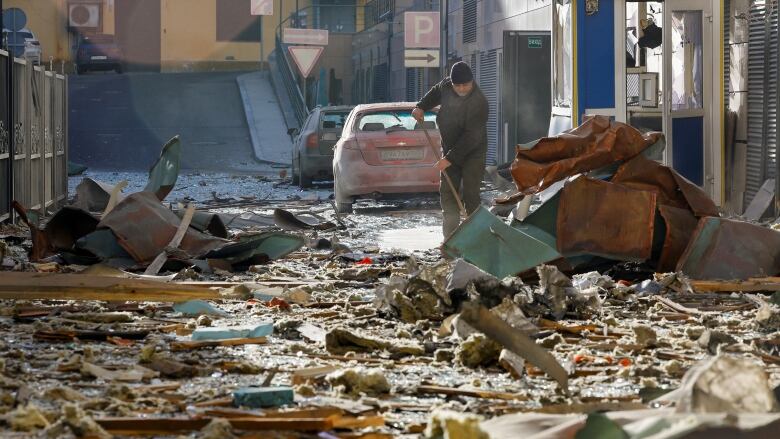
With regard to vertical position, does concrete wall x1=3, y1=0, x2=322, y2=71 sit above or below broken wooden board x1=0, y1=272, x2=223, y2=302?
above

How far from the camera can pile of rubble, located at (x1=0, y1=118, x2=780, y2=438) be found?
592 cm

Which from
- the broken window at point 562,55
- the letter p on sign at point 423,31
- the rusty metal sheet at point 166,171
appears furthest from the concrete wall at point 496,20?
the rusty metal sheet at point 166,171

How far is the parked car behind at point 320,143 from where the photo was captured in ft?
93.0

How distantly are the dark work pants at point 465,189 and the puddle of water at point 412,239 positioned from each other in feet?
1.18

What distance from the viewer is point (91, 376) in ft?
23.7

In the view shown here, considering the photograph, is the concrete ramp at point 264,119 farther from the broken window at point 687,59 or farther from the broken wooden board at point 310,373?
the broken wooden board at point 310,373

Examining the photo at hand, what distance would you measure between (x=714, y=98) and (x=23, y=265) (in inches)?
352

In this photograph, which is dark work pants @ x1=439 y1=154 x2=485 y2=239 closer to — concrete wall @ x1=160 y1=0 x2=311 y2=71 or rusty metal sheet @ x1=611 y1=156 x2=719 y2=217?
rusty metal sheet @ x1=611 y1=156 x2=719 y2=217

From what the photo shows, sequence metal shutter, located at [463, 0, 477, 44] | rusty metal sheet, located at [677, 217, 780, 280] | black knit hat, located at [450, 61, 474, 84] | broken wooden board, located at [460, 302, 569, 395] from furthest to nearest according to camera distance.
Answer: metal shutter, located at [463, 0, 477, 44], black knit hat, located at [450, 61, 474, 84], rusty metal sheet, located at [677, 217, 780, 280], broken wooden board, located at [460, 302, 569, 395]

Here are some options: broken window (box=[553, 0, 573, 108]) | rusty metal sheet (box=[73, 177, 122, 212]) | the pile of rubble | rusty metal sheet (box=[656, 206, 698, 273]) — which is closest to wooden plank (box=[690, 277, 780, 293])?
the pile of rubble

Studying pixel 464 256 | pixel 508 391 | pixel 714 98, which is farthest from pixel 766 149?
pixel 508 391

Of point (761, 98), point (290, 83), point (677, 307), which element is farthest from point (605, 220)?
point (290, 83)

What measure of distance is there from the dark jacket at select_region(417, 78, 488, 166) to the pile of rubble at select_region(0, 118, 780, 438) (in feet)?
4.67

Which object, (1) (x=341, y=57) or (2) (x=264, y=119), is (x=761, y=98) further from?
(1) (x=341, y=57)
